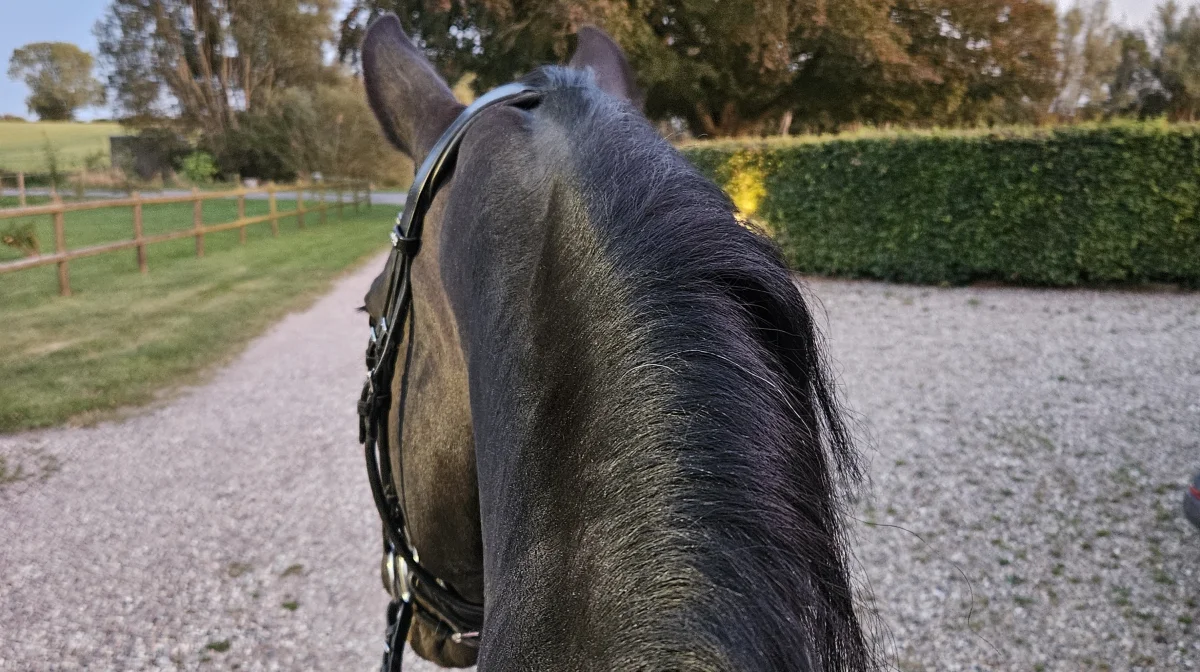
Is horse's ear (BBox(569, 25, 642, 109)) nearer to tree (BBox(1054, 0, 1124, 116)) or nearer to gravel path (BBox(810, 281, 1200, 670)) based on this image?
gravel path (BBox(810, 281, 1200, 670))

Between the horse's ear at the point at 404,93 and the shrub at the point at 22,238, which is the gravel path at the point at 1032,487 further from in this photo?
the shrub at the point at 22,238

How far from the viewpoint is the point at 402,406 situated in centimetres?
146

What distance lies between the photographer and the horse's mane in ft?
1.79

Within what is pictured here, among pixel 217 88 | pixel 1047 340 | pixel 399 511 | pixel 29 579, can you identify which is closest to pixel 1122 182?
pixel 1047 340

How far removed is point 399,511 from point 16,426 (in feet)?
22.1

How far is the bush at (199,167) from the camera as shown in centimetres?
1994

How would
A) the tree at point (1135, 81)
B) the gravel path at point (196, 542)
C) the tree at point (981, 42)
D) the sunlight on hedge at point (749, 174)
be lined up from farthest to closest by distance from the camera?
the tree at point (1135, 81)
the tree at point (981, 42)
the sunlight on hedge at point (749, 174)
the gravel path at point (196, 542)

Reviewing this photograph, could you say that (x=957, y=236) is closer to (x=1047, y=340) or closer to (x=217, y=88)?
(x=1047, y=340)

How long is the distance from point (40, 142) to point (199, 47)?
1392 centimetres

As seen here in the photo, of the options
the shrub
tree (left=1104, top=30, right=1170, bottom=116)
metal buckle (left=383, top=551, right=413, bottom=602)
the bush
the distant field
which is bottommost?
metal buckle (left=383, top=551, right=413, bottom=602)

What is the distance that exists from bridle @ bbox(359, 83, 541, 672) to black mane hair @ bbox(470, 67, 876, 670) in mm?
554

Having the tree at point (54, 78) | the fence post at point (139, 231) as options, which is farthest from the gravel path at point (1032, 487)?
the fence post at point (139, 231)

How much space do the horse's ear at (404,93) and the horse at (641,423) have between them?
538 millimetres

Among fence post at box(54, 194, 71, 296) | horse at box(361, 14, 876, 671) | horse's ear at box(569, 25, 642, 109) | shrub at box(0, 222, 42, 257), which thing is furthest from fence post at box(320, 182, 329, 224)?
horse at box(361, 14, 876, 671)
